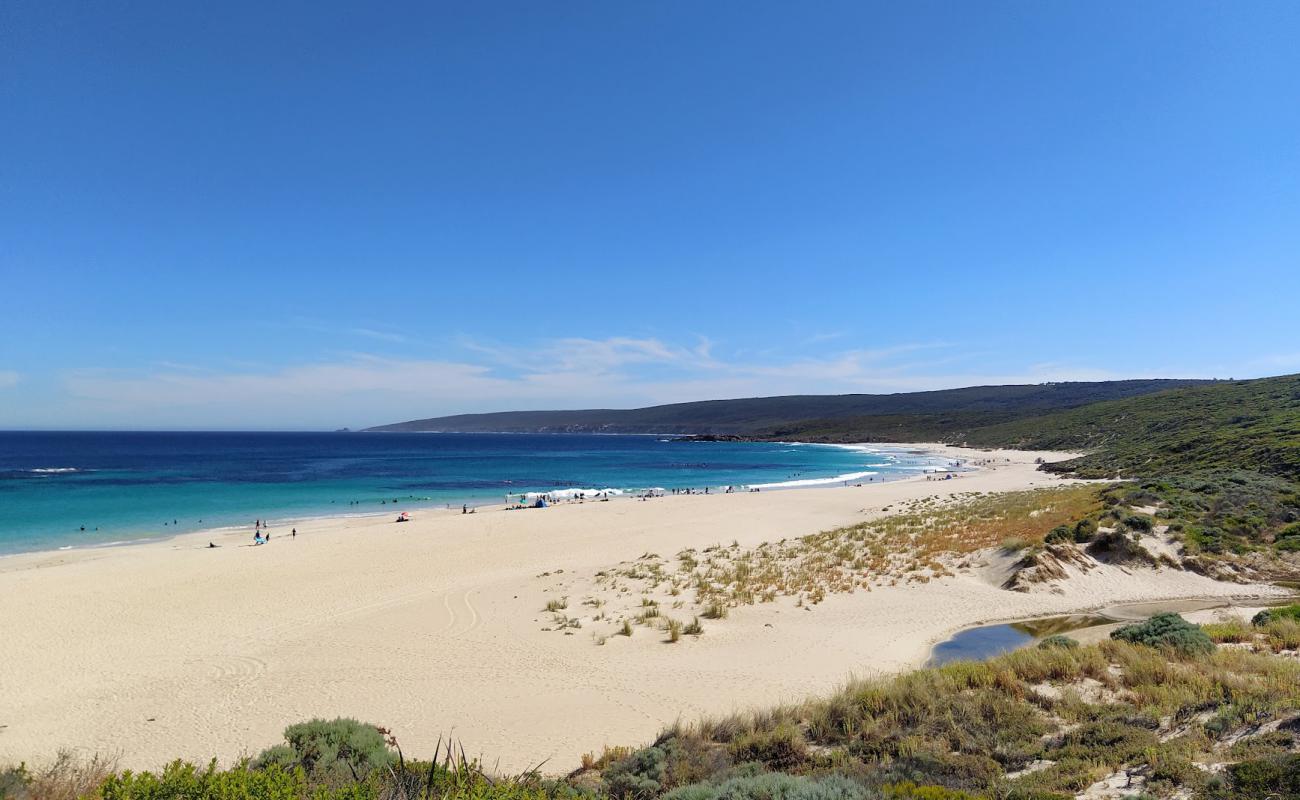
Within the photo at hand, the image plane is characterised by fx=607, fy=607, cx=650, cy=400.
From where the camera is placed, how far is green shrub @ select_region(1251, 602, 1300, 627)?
32.2ft

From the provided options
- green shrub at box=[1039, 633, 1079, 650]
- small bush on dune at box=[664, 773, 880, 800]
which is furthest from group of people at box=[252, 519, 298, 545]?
green shrub at box=[1039, 633, 1079, 650]

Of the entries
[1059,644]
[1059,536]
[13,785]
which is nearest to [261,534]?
[13,785]

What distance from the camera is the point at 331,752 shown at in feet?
19.4

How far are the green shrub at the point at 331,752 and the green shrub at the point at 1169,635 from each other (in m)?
9.87

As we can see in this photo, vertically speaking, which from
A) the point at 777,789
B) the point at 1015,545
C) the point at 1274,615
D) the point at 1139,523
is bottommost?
the point at 1015,545

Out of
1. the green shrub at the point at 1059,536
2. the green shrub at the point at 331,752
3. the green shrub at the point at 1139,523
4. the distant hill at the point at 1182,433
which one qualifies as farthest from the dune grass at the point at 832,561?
the distant hill at the point at 1182,433

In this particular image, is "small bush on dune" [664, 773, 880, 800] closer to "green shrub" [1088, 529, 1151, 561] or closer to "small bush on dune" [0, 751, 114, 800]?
"small bush on dune" [0, 751, 114, 800]

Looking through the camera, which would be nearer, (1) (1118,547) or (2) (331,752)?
(2) (331,752)

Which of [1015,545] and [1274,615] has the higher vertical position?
[1274,615]

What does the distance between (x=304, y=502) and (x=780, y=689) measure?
40.1 meters

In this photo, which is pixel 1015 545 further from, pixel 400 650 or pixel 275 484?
pixel 275 484

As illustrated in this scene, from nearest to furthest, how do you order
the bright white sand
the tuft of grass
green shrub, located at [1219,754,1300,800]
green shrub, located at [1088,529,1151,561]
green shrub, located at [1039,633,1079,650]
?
green shrub, located at [1219,754,1300,800], green shrub, located at [1039,633,1079,650], the bright white sand, the tuft of grass, green shrub, located at [1088,529,1151,561]

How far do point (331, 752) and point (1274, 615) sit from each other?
14.1m

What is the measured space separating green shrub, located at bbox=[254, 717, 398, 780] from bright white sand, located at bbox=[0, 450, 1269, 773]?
127 cm
